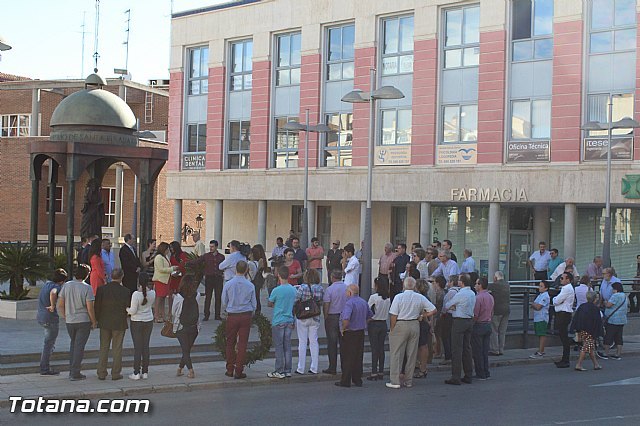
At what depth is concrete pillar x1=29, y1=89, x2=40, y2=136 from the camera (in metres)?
58.7

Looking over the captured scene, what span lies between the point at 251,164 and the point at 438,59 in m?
9.98

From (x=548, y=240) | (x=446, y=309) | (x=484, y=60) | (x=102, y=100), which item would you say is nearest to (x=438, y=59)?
(x=484, y=60)

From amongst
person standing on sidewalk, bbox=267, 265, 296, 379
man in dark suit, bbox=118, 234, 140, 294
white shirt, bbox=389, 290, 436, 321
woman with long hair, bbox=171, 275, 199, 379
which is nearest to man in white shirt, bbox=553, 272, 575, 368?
white shirt, bbox=389, 290, 436, 321

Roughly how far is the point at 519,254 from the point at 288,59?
1271 cm

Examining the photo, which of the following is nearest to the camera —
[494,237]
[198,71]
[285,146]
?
[494,237]

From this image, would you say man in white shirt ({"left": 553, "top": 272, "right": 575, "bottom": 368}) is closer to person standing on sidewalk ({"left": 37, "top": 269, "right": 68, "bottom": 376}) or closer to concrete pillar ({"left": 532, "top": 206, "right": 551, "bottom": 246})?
person standing on sidewalk ({"left": 37, "top": 269, "right": 68, "bottom": 376})

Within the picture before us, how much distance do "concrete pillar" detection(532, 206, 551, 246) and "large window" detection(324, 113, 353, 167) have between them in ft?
24.9

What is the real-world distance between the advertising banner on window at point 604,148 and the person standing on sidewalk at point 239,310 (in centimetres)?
1856

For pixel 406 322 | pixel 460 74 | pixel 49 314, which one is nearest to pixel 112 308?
pixel 49 314

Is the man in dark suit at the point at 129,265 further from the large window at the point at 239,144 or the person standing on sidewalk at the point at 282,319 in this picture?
the large window at the point at 239,144

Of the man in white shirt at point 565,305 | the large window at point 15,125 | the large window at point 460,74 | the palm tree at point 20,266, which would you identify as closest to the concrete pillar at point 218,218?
the large window at point 460,74

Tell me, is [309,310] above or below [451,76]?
below

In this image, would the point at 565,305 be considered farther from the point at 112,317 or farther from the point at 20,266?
the point at 20,266

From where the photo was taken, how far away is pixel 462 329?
1540 centimetres
